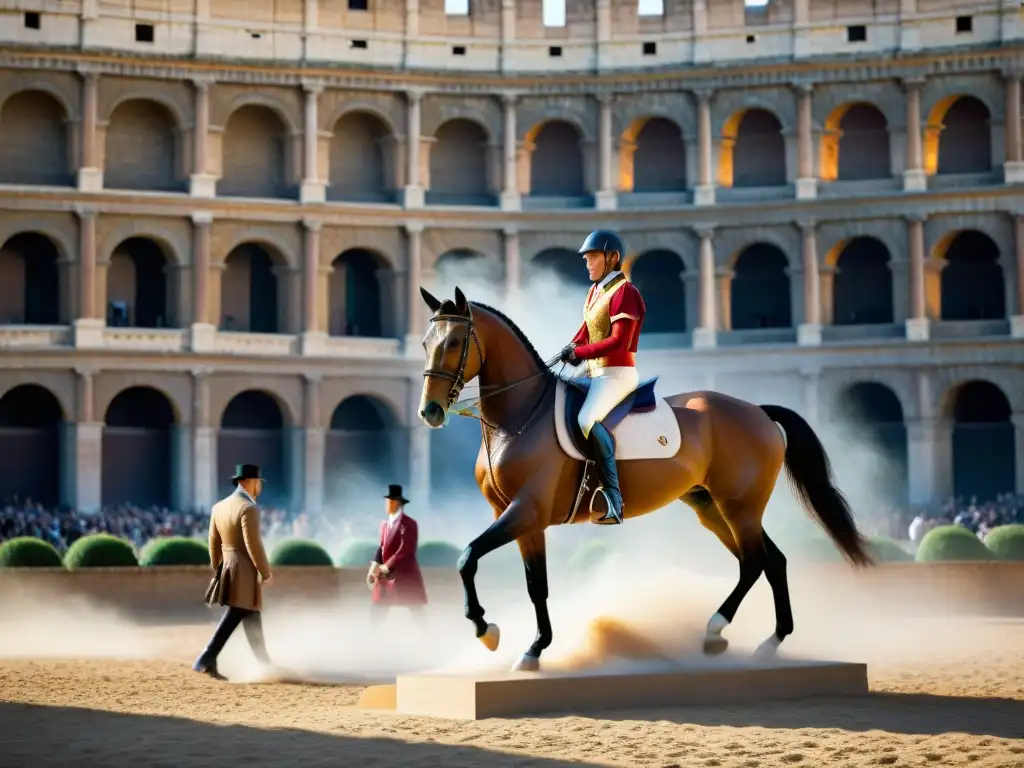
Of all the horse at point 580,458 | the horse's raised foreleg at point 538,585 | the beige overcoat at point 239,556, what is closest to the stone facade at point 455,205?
the beige overcoat at point 239,556

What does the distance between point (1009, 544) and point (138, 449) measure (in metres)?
27.2

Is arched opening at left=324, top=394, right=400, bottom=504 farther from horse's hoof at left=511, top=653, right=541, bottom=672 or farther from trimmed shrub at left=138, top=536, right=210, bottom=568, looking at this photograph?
horse's hoof at left=511, top=653, right=541, bottom=672

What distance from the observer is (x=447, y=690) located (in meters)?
12.2

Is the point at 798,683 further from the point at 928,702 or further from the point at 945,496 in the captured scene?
the point at 945,496

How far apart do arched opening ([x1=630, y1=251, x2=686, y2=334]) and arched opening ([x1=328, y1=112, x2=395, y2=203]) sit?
8.16 m

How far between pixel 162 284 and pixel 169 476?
582 cm

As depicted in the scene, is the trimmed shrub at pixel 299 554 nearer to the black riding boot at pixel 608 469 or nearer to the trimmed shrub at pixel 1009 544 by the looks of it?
the trimmed shrub at pixel 1009 544

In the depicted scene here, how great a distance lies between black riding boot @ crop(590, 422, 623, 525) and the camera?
1286 centimetres

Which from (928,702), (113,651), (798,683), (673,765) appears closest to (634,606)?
(798,683)

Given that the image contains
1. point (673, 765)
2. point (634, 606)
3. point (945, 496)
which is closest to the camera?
point (673, 765)

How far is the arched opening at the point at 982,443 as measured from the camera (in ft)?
156

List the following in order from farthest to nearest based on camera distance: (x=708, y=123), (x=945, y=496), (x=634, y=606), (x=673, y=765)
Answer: (x=708, y=123) < (x=945, y=496) < (x=634, y=606) < (x=673, y=765)

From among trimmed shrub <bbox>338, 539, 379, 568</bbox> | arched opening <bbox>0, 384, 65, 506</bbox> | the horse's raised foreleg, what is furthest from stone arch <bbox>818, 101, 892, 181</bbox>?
the horse's raised foreleg

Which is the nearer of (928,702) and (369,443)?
(928,702)
